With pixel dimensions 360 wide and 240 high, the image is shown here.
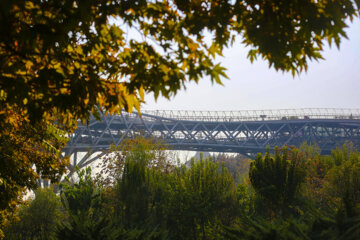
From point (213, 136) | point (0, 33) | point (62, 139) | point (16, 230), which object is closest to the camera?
point (0, 33)

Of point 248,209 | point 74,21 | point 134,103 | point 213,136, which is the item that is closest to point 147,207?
point 248,209

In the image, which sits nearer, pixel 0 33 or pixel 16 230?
pixel 0 33

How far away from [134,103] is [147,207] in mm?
13037

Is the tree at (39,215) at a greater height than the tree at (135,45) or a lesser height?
lesser

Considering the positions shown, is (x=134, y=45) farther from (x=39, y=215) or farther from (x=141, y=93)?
(x=39, y=215)

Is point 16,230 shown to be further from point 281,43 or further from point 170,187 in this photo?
point 281,43

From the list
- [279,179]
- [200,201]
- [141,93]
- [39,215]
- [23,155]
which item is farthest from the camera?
[39,215]

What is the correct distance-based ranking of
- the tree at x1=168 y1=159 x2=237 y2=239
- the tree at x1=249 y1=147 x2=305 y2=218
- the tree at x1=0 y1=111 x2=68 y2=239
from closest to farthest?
the tree at x1=0 y1=111 x2=68 y2=239
the tree at x1=249 y1=147 x2=305 y2=218
the tree at x1=168 y1=159 x2=237 y2=239

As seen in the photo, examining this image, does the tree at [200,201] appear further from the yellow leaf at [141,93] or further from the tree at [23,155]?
the yellow leaf at [141,93]

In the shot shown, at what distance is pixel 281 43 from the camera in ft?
17.8

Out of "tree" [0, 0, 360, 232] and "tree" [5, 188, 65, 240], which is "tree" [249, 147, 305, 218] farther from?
"tree" [5, 188, 65, 240]

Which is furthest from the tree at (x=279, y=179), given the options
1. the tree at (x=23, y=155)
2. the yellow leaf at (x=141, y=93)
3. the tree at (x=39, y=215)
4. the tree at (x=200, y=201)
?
the tree at (x=39, y=215)

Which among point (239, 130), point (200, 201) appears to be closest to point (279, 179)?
point (200, 201)

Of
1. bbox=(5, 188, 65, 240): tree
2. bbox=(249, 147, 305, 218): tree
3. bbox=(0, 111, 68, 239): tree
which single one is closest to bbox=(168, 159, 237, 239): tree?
bbox=(249, 147, 305, 218): tree
